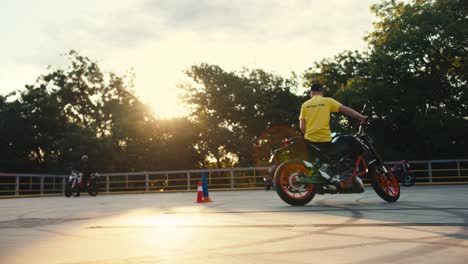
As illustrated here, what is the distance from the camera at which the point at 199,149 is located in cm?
3984

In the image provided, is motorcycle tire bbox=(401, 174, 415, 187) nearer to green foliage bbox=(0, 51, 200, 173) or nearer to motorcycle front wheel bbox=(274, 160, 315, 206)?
motorcycle front wheel bbox=(274, 160, 315, 206)

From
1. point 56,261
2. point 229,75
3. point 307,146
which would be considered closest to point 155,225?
point 56,261

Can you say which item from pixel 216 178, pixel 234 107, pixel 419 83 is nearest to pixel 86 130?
pixel 234 107

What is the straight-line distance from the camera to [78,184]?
17.8 metres

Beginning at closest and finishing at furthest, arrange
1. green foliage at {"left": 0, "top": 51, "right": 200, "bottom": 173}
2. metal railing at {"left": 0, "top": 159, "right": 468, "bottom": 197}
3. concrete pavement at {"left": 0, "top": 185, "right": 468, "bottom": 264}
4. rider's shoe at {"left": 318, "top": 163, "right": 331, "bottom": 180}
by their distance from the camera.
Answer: concrete pavement at {"left": 0, "top": 185, "right": 468, "bottom": 264} → rider's shoe at {"left": 318, "top": 163, "right": 331, "bottom": 180} → metal railing at {"left": 0, "top": 159, "right": 468, "bottom": 197} → green foliage at {"left": 0, "top": 51, "right": 200, "bottom": 173}

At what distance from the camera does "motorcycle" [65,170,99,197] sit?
696 inches

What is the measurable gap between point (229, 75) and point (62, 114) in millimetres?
13461

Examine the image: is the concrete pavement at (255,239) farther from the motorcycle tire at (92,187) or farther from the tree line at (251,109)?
the tree line at (251,109)

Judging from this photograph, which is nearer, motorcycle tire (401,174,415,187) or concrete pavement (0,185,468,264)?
concrete pavement (0,185,468,264)

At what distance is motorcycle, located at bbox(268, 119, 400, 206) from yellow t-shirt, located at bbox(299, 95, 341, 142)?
0.42 ft

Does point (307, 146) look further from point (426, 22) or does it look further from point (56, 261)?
point (426, 22)

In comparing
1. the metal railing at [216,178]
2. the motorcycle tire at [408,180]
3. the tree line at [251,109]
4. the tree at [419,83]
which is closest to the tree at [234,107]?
the tree line at [251,109]

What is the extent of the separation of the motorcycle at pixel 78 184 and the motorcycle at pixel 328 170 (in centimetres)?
1257

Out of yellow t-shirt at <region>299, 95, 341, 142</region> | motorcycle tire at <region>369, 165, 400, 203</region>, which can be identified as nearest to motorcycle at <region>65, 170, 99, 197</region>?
yellow t-shirt at <region>299, 95, 341, 142</region>
